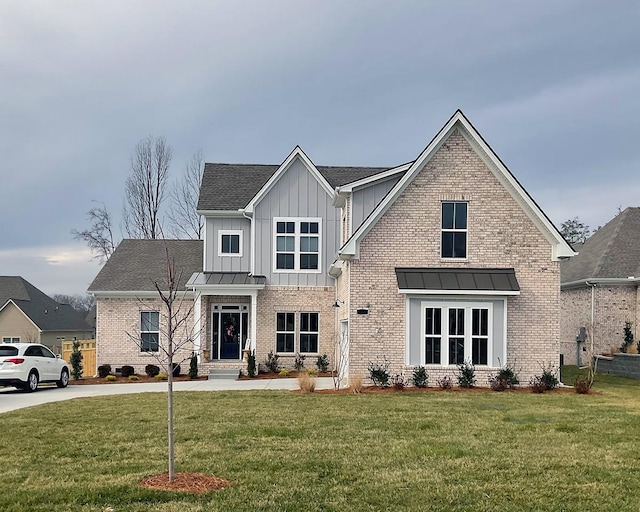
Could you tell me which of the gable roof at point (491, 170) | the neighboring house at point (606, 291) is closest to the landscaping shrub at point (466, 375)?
the gable roof at point (491, 170)

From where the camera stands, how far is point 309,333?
1029 inches

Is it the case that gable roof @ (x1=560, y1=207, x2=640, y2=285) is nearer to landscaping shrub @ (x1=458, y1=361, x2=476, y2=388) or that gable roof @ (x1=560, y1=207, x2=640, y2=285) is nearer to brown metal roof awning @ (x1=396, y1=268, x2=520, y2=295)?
brown metal roof awning @ (x1=396, y1=268, x2=520, y2=295)

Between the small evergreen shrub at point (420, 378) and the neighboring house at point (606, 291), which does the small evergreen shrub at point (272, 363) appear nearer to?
the small evergreen shrub at point (420, 378)

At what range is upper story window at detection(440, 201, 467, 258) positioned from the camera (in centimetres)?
1980

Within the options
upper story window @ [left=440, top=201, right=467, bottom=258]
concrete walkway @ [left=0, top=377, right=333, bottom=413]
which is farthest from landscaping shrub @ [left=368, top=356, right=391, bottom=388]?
upper story window @ [left=440, top=201, right=467, bottom=258]

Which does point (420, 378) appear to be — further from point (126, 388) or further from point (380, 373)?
point (126, 388)

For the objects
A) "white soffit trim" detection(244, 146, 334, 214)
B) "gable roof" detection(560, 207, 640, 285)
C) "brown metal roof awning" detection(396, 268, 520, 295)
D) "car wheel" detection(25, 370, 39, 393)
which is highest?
"white soffit trim" detection(244, 146, 334, 214)

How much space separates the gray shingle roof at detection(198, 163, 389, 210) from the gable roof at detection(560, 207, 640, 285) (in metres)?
10.8

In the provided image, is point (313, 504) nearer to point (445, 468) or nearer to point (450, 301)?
point (445, 468)

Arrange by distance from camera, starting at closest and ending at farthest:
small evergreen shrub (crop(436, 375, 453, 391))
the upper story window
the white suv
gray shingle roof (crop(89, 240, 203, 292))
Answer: small evergreen shrub (crop(436, 375, 453, 391)) < the upper story window < the white suv < gray shingle roof (crop(89, 240, 203, 292))

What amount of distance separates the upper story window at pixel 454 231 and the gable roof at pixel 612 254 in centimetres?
1176

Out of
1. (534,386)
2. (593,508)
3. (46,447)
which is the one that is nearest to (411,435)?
(593,508)

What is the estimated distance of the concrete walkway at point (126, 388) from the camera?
1859 centimetres

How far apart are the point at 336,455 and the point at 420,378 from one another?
384 inches
